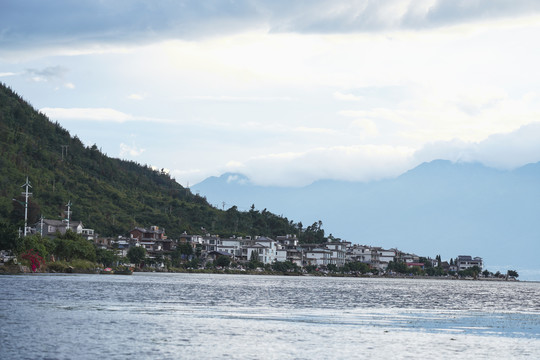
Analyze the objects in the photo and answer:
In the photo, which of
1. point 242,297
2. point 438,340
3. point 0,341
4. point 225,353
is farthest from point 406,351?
point 242,297

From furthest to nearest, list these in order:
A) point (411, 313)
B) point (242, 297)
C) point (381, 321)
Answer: point (242, 297), point (411, 313), point (381, 321)

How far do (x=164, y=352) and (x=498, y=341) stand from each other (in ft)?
75.2

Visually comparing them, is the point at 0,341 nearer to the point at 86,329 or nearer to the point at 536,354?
the point at 86,329

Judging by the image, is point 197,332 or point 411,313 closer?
point 197,332

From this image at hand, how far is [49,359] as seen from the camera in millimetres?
39594

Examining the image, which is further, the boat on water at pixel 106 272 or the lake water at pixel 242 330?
the boat on water at pixel 106 272

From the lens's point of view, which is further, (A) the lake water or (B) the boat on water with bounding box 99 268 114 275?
(B) the boat on water with bounding box 99 268 114 275

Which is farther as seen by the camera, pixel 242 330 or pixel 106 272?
pixel 106 272

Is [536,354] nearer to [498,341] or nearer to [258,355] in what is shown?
[498,341]

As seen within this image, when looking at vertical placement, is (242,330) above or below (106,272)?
below

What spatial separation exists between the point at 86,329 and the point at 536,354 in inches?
1124

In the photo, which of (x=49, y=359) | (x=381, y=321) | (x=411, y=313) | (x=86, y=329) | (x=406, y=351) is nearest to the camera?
(x=49, y=359)

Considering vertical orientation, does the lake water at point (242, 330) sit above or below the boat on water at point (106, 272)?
below

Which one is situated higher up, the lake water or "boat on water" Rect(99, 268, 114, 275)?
"boat on water" Rect(99, 268, 114, 275)
